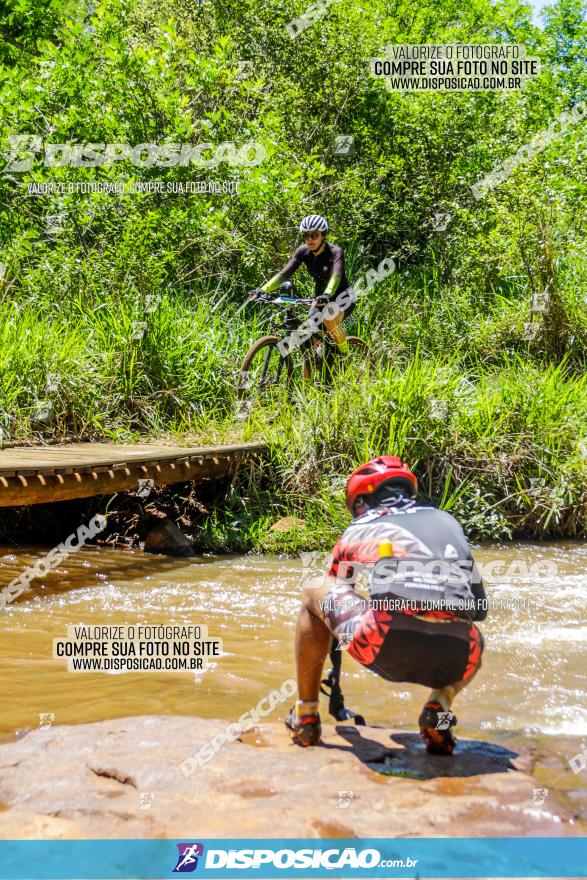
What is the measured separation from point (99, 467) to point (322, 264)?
13.6ft

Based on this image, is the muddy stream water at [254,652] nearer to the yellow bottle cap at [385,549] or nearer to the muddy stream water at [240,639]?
the muddy stream water at [240,639]

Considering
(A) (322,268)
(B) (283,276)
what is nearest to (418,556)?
(B) (283,276)

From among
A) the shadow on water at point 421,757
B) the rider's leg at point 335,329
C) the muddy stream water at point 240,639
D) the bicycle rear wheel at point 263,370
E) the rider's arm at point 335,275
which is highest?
the rider's arm at point 335,275

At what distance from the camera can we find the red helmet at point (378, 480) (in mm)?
3209

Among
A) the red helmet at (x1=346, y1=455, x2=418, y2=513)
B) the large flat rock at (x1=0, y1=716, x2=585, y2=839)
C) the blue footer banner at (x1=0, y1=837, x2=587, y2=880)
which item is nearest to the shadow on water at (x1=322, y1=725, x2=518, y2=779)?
the large flat rock at (x1=0, y1=716, x2=585, y2=839)

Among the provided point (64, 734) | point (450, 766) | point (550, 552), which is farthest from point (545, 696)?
point (550, 552)

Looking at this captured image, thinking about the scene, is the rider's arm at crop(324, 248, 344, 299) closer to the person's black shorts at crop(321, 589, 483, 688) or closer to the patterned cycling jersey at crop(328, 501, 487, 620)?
the patterned cycling jersey at crop(328, 501, 487, 620)

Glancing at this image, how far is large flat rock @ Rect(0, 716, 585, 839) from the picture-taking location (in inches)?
97.4

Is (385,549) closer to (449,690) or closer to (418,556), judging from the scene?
(418,556)

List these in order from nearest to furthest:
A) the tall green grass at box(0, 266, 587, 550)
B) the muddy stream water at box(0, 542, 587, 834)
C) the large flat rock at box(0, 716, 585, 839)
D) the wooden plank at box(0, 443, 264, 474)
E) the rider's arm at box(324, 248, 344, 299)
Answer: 1. the large flat rock at box(0, 716, 585, 839)
2. the muddy stream water at box(0, 542, 587, 834)
3. the wooden plank at box(0, 443, 264, 474)
4. the tall green grass at box(0, 266, 587, 550)
5. the rider's arm at box(324, 248, 344, 299)

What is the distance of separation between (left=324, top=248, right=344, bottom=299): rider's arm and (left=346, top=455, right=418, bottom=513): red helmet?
604cm

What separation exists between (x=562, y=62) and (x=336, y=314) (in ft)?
77.4

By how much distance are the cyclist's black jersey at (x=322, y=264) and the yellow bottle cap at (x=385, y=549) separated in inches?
258

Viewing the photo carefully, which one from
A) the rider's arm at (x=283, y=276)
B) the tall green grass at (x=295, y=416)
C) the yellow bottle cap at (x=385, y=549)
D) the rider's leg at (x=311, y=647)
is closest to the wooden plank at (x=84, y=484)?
the tall green grass at (x=295, y=416)
